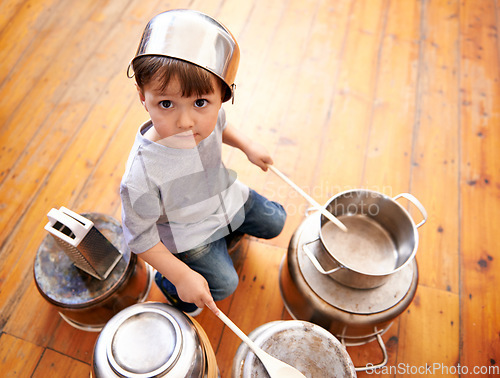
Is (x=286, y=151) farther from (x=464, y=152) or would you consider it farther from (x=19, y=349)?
(x=19, y=349)

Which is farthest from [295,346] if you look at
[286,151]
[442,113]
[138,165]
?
[442,113]

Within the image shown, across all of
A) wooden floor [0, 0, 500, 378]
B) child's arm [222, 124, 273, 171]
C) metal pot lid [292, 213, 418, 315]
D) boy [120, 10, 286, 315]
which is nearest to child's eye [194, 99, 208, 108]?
boy [120, 10, 286, 315]

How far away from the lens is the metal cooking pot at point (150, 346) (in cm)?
74

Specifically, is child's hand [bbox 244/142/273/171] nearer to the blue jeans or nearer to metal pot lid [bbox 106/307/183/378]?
the blue jeans

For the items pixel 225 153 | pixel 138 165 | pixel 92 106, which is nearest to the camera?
pixel 138 165

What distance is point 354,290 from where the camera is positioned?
0.92 metres

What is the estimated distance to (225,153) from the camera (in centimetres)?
143

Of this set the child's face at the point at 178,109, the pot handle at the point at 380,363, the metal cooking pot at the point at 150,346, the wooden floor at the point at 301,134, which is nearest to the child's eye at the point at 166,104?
the child's face at the point at 178,109

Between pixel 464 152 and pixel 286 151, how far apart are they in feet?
2.27

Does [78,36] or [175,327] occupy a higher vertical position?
[78,36]

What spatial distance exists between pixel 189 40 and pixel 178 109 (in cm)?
12

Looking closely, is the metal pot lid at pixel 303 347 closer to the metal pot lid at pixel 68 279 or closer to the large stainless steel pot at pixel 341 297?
the large stainless steel pot at pixel 341 297

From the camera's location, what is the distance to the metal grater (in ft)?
2.74

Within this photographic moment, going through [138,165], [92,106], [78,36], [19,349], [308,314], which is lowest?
[19,349]
